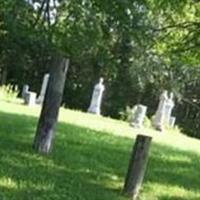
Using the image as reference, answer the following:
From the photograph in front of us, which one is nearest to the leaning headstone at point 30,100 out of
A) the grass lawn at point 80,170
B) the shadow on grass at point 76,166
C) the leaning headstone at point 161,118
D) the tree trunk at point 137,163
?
the leaning headstone at point 161,118

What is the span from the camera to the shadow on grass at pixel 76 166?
11.1m

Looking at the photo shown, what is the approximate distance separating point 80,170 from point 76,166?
0.97 ft

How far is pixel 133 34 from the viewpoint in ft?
37.6

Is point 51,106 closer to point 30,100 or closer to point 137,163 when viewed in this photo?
point 137,163

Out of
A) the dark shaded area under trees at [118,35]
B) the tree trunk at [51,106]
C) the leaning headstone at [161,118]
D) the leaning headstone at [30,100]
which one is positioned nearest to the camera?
the dark shaded area under trees at [118,35]

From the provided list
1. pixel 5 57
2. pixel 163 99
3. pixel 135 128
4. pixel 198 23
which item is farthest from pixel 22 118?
pixel 5 57

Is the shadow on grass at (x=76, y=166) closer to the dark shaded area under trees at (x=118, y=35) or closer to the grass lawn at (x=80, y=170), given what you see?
the grass lawn at (x=80, y=170)

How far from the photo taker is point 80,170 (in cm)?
1318

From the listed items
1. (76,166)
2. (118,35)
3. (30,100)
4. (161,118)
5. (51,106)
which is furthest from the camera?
(161,118)

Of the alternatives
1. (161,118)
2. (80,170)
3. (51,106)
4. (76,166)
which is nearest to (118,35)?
(51,106)

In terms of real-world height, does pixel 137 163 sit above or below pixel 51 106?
below

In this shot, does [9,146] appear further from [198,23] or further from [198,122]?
[198,122]

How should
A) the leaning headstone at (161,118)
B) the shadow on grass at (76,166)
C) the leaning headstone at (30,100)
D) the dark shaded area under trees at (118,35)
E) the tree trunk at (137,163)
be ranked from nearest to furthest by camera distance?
the shadow on grass at (76,166), the dark shaded area under trees at (118,35), the tree trunk at (137,163), the leaning headstone at (30,100), the leaning headstone at (161,118)

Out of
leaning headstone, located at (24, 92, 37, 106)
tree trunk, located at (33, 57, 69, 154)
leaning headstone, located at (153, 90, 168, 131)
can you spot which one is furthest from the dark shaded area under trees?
leaning headstone, located at (153, 90, 168, 131)
